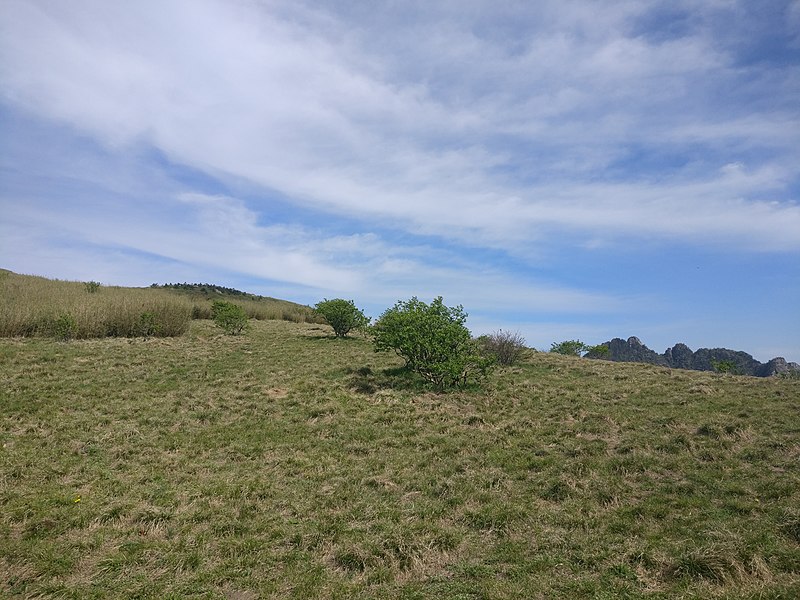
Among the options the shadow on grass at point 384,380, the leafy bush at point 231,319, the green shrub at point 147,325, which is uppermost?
the leafy bush at point 231,319

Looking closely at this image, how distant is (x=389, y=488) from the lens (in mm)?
9617

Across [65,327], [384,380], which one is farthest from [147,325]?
[384,380]

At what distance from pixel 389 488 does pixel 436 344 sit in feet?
30.9

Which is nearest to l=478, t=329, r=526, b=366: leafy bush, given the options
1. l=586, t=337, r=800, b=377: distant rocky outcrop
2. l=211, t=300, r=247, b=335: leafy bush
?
l=211, t=300, r=247, b=335: leafy bush

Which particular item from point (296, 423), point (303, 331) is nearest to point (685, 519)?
point (296, 423)

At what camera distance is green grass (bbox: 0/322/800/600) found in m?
6.29

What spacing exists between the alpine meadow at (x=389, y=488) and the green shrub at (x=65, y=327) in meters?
7.62

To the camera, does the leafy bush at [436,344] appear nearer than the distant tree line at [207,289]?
Yes

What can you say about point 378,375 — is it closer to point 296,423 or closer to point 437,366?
point 437,366

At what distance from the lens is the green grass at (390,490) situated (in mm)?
6289

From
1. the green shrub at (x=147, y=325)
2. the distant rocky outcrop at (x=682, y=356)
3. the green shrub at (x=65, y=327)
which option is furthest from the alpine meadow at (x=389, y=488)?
the distant rocky outcrop at (x=682, y=356)

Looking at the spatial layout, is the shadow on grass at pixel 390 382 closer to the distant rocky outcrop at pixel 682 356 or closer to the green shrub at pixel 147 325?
the green shrub at pixel 147 325

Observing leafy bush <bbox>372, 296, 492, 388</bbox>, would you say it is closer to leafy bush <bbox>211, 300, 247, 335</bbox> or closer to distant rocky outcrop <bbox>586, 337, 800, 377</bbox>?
leafy bush <bbox>211, 300, 247, 335</bbox>

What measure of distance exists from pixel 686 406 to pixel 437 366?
876 centimetres
